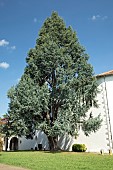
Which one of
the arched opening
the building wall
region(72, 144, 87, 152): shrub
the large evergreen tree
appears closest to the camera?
the large evergreen tree

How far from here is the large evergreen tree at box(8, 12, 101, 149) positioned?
2238 cm

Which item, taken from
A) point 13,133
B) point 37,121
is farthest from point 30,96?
point 13,133

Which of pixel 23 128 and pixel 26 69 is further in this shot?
pixel 26 69

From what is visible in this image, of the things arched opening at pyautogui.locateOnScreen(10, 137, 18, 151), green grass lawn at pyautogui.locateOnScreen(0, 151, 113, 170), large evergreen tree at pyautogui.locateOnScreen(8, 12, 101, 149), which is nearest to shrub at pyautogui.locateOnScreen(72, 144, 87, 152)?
large evergreen tree at pyautogui.locateOnScreen(8, 12, 101, 149)

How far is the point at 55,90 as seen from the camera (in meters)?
23.7

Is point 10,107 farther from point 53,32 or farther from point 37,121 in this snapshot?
point 53,32

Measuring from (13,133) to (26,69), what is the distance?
7697mm

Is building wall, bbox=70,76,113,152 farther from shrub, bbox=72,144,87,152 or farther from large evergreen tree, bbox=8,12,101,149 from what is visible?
large evergreen tree, bbox=8,12,101,149

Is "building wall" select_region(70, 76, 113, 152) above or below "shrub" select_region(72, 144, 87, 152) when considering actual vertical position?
above

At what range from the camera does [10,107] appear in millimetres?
24047

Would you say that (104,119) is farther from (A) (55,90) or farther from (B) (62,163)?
(B) (62,163)

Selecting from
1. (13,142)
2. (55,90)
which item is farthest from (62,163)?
(13,142)

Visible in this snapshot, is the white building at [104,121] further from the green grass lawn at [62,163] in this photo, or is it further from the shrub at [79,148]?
the green grass lawn at [62,163]

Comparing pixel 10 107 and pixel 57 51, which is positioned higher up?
pixel 57 51
